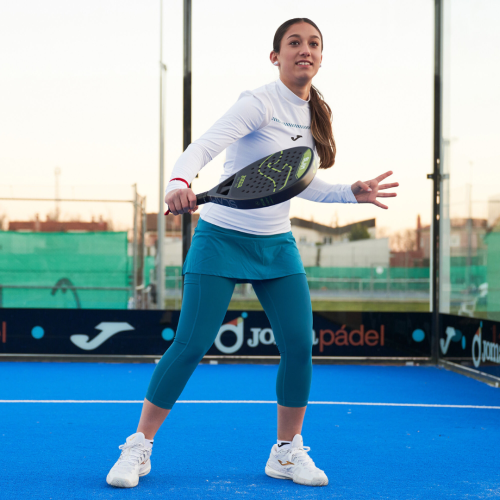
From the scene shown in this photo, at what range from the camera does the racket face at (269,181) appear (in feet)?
6.00

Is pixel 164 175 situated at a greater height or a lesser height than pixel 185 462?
greater

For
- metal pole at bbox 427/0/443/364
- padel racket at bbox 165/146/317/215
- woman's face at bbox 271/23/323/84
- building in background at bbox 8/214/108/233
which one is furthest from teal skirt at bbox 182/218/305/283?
metal pole at bbox 427/0/443/364

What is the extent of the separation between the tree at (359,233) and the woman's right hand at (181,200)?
12.2 feet

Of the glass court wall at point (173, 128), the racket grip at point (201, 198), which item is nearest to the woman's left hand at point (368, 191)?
the racket grip at point (201, 198)

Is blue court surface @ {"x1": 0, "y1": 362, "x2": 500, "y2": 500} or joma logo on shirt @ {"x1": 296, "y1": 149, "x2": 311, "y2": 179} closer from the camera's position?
joma logo on shirt @ {"x1": 296, "y1": 149, "x2": 311, "y2": 179}

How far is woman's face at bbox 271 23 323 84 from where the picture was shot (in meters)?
2.15

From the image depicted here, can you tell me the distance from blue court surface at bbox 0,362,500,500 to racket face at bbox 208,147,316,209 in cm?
101

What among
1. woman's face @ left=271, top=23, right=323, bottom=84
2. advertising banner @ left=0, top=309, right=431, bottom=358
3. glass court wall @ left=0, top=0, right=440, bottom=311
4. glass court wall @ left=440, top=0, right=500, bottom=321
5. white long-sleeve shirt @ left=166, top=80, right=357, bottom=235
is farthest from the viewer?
glass court wall @ left=0, top=0, right=440, bottom=311

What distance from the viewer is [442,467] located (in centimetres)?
245

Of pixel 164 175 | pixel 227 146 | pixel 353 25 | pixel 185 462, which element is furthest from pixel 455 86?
pixel 185 462

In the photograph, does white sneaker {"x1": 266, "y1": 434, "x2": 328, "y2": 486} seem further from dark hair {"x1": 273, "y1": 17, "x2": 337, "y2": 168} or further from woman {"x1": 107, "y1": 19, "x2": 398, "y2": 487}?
dark hair {"x1": 273, "y1": 17, "x2": 337, "y2": 168}

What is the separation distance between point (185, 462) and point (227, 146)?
1.28 meters

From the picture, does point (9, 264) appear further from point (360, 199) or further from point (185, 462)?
point (360, 199)

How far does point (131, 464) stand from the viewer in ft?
6.92
